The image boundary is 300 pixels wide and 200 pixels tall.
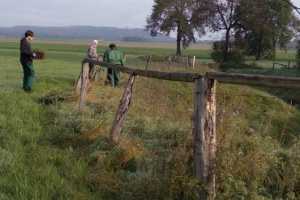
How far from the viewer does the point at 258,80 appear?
147 inches

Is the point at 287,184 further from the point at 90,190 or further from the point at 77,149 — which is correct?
the point at 77,149

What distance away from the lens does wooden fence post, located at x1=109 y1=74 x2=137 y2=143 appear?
629cm

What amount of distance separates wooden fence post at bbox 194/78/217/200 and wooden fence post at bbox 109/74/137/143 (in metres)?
2.34

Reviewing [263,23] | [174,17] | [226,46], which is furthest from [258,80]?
[174,17]

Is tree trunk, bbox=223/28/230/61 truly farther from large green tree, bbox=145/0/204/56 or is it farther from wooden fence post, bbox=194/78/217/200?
wooden fence post, bbox=194/78/217/200

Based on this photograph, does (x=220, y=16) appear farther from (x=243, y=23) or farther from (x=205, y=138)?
(x=205, y=138)

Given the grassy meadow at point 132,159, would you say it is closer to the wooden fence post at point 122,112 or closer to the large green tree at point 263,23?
the wooden fence post at point 122,112

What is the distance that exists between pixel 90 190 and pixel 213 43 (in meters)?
49.7

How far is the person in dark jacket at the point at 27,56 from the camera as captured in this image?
38.2 ft

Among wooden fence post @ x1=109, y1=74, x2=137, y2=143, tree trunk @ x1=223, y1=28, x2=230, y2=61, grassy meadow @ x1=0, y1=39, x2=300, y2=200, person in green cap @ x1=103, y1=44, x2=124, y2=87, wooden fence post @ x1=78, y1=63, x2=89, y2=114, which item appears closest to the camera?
grassy meadow @ x1=0, y1=39, x2=300, y2=200

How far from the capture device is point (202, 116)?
163 inches

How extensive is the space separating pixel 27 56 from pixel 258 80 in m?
9.54

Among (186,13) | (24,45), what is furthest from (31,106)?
(186,13)

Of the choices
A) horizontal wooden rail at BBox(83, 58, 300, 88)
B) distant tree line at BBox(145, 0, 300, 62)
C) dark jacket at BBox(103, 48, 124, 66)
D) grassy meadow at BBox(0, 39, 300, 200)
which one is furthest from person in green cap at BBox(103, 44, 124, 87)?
distant tree line at BBox(145, 0, 300, 62)
